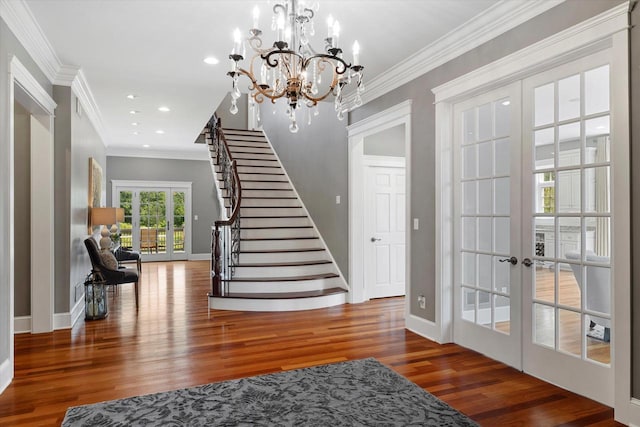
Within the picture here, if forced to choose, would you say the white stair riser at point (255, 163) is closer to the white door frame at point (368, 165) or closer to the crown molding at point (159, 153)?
the crown molding at point (159, 153)

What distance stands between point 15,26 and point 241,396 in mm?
3319

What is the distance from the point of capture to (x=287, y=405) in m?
2.70

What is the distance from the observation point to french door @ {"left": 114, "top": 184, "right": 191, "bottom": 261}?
1068cm

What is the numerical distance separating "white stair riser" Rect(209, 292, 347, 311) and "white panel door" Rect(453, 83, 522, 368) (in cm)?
200

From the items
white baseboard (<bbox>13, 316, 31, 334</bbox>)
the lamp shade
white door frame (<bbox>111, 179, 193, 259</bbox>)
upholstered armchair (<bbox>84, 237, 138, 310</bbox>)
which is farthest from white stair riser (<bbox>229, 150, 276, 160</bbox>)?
white baseboard (<bbox>13, 316, 31, 334</bbox>)

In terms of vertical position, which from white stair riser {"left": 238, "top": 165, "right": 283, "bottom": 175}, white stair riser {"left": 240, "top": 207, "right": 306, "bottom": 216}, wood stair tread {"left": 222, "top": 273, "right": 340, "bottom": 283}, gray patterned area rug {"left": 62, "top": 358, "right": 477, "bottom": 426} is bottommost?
gray patterned area rug {"left": 62, "top": 358, "right": 477, "bottom": 426}

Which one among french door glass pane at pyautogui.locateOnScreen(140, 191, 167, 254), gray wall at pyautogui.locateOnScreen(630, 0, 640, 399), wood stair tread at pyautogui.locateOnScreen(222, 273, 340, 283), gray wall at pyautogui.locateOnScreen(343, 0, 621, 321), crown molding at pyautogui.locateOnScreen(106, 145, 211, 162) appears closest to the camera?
gray wall at pyautogui.locateOnScreen(630, 0, 640, 399)

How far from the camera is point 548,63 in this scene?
295 cm

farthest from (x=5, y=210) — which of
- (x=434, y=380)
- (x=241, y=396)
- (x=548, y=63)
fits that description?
(x=548, y=63)

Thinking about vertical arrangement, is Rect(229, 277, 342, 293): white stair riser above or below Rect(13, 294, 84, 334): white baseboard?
above

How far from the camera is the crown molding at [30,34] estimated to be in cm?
306

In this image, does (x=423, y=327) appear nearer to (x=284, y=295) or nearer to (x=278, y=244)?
(x=284, y=295)

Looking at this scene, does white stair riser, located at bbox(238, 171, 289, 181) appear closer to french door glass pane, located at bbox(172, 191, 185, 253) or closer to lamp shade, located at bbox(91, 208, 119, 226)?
lamp shade, located at bbox(91, 208, 119, 226)

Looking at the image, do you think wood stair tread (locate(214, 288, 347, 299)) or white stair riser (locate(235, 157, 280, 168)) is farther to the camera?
white stair riser (locate(235, 157, 280, 168))
